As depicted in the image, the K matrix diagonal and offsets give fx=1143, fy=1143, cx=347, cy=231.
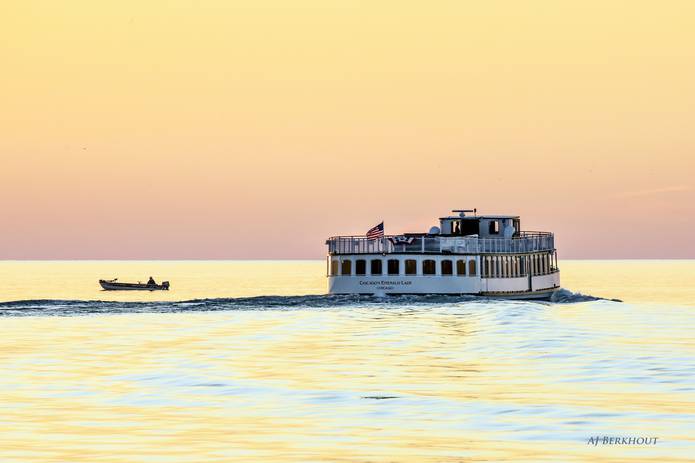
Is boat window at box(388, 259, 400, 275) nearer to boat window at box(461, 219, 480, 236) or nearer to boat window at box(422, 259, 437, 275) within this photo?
boat window at box(422, 259, 437, 275)

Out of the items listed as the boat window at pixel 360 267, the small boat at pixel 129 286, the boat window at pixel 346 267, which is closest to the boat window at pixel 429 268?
the boat window at pixel 360 267

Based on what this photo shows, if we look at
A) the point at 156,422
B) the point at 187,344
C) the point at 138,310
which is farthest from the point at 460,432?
the point at 138,310

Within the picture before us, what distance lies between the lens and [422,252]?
76.6 meters

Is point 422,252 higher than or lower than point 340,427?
higher

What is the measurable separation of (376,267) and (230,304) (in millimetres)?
10221

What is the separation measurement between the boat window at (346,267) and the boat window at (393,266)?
2.87m

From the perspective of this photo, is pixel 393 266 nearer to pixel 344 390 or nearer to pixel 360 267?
pixel 360 267

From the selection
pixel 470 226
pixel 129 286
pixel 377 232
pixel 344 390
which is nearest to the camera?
pixel 344 390

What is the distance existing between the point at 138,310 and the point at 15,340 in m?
22.9

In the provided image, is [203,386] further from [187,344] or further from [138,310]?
[138,310]

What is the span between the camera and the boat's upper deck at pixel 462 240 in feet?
254

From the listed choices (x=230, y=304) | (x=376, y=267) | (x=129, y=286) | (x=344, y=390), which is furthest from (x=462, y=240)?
(x=129, y=286)

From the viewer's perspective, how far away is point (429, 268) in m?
77.3

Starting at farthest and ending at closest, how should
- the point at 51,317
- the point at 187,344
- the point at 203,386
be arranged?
the point at 51,317
the point at 187,344
the point at 203,386
